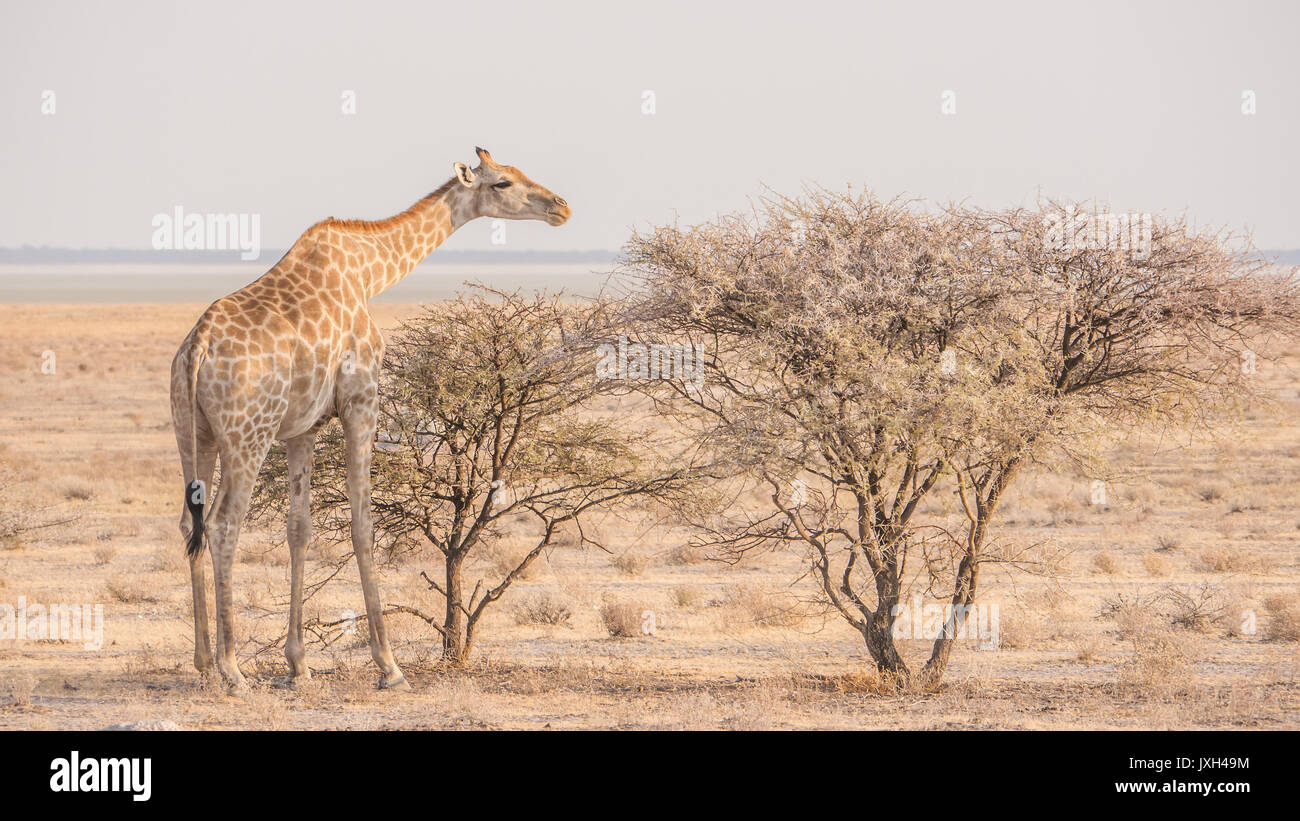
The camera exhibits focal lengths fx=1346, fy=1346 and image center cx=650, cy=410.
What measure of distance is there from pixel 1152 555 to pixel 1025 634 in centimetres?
550

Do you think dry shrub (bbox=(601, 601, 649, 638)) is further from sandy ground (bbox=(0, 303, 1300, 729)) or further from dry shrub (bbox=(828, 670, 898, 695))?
dry shrub (bbox=(828, 670, 898, 695))

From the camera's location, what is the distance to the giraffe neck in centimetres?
1152

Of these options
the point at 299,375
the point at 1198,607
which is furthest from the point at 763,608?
the point at 299,375

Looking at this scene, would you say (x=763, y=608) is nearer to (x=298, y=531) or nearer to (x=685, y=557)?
(x=685, y=557)

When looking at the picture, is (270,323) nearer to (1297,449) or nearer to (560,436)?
(560,436)

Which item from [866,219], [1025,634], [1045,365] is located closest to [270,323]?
[866,219]

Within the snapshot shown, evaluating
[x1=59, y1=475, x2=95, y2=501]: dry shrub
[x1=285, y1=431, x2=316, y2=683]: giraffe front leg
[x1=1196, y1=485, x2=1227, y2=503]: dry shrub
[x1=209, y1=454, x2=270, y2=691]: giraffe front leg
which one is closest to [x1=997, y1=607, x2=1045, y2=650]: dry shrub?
[x1=285, y1=431, x2=316, y2=683]: giraffe front leg

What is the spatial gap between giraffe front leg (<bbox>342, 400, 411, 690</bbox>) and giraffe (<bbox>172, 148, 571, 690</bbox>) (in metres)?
0.01

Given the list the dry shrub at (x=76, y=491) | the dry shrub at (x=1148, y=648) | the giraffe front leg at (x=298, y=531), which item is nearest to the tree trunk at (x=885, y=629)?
the dry shrub at (x=1148, y=648)

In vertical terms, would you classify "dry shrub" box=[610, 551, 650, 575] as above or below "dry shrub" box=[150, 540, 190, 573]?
below

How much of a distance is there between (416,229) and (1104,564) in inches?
438

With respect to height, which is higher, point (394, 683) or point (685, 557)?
point (394, 683)

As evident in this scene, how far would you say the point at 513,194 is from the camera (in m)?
11.7

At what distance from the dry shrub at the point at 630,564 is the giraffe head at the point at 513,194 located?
25.9ft
